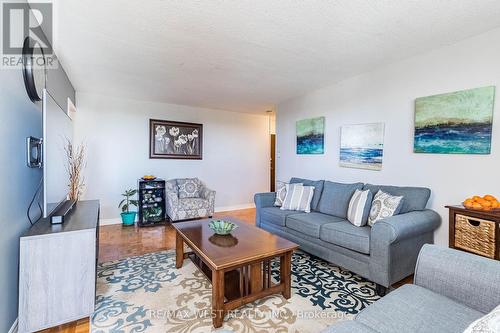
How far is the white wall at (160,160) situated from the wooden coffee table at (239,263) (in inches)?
111

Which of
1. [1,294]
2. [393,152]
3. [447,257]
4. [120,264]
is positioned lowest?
[120,264]

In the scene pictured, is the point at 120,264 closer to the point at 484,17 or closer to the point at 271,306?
the point at 271,306

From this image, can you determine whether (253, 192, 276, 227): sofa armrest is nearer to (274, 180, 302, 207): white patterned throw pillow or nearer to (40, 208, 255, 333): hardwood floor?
(274, 180, 302, 207): white patterned throw pillow

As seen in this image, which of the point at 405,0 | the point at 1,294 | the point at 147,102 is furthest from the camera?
the point at 147,102

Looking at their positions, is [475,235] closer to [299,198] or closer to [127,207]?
[299,198]

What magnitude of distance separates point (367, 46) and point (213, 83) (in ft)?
6.91

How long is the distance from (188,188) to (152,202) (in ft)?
2.37

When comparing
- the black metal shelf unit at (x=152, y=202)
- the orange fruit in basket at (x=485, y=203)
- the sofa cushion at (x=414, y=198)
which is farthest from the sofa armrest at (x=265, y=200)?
the orange fruit in basket at (x=485, y=203)

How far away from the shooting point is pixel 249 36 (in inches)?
88.0

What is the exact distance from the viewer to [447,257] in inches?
51.9

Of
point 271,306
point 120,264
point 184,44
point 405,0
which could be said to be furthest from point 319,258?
point 184,44

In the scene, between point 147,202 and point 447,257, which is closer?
point 447,257

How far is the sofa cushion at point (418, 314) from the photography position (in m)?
1.05

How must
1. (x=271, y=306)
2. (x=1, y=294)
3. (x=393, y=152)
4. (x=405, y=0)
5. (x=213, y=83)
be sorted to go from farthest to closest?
(x=213, y=83)
(x=393, y=152)
(x=271, y=306)
(x=405, y=0)
(x=1, y=294)
